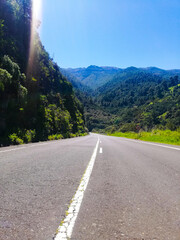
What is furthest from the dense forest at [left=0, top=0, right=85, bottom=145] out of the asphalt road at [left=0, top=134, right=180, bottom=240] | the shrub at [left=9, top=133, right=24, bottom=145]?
the asphalt road at [left=0, top=134, right=180, bottom=240]

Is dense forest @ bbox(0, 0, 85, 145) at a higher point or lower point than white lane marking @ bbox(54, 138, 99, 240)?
higher

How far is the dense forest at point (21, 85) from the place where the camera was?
1834cm

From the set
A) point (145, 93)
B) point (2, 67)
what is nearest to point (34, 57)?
point (2, 67)

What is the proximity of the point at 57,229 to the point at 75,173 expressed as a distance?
261 cm

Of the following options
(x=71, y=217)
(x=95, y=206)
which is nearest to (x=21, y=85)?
(x=95, y=206)

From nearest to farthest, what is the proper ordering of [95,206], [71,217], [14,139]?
[71,217], [95,206], [14,139]

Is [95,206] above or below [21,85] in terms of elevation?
below

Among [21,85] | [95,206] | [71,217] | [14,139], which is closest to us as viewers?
[71,217]

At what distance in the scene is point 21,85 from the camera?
22219 mm

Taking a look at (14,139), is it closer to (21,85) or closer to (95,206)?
(21,85)

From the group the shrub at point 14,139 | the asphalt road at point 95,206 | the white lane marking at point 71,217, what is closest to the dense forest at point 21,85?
the shrub at point 14,139

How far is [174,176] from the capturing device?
4.49m

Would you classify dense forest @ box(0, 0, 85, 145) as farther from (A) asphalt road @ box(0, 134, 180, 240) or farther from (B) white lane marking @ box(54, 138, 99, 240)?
(B) white lane marking @ box(54, 138, 99, 240)

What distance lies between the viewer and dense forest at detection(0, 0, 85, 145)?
60.2 feet
